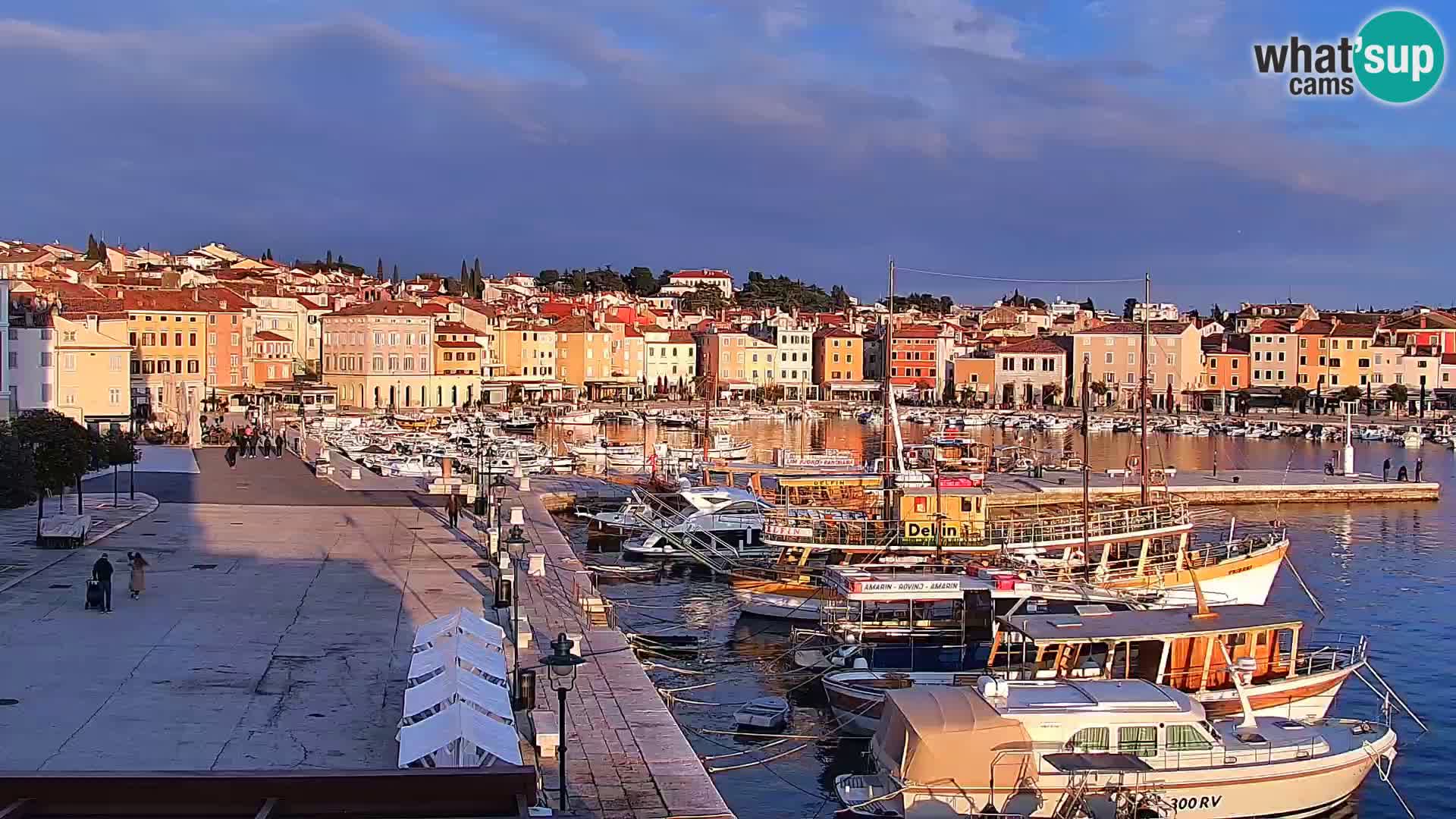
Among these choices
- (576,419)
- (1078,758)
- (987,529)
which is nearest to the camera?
(1078,758)

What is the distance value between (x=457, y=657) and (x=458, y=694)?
1093 millimetres

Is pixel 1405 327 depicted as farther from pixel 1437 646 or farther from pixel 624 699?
pixel 624 699

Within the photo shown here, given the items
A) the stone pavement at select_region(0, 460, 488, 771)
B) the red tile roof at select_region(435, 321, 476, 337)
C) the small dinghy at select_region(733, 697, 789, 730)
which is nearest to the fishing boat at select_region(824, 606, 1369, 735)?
the small dinghy at select_region(733, 697, 789, 730)

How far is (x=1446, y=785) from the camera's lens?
47.2 ft

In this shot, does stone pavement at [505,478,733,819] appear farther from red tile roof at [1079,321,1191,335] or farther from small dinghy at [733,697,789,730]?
red tile roof at [1079,321,1191,335]

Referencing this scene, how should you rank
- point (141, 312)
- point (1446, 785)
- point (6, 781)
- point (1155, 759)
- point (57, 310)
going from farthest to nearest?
point (141, 312) < point (57, 310) < point (1446, 785) < point (1155, 759) < point (6, 781)

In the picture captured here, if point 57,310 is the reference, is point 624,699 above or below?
below

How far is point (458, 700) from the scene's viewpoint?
33.5ft

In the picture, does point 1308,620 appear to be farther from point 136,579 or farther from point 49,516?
point 49,516

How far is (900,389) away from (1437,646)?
7928 centimetres

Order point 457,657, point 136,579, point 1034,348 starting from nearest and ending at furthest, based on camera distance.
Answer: point 457,657, point 136,579, point 1034,348

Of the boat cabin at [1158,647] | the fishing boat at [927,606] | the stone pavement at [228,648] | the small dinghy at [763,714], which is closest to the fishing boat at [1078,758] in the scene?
the boat cabin at [1158,647]

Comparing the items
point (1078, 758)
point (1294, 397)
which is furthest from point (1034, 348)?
point (1078, 758)

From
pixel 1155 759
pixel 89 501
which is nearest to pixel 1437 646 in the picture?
pixel 1155 759
